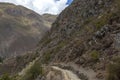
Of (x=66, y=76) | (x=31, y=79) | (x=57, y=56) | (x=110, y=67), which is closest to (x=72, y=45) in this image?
(x=57, y=56)

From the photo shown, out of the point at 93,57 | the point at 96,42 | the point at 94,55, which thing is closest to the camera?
the point at 93,57

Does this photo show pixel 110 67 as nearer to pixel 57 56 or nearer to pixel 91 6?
pixel 57 56

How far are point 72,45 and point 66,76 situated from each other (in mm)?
31101

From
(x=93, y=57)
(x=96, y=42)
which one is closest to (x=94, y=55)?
(x=93, y=57)

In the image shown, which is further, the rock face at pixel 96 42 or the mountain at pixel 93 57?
the rock face at pixel 96 42

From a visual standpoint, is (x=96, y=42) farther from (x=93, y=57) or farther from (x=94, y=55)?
(x=93, y=57)

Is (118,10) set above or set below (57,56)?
above

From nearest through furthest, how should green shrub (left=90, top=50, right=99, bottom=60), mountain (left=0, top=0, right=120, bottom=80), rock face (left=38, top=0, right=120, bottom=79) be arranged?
mountain (left=0, top=0, right=120, bottom=80), rock face (left=38, top=0, right=120, bottom=79), green shrub (left=90, top=50, right=99, bottom=60)

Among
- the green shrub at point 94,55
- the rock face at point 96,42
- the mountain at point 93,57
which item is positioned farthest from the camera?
the green shrub at point 94,55

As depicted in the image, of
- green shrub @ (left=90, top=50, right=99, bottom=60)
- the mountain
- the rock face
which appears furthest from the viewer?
green shrub @ (left=90, top=50, right=99, bottom=60)

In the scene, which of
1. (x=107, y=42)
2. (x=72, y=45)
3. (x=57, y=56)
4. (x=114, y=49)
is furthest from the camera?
(x=57, y=56)

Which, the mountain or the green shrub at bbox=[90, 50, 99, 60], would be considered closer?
the mountain

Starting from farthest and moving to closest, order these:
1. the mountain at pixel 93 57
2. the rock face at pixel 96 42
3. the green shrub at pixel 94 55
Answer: the green shrub at pixel 94 55
the rock face at pixel 96 42
the mountain at pixel 93 57

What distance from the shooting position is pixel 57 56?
295 ft
